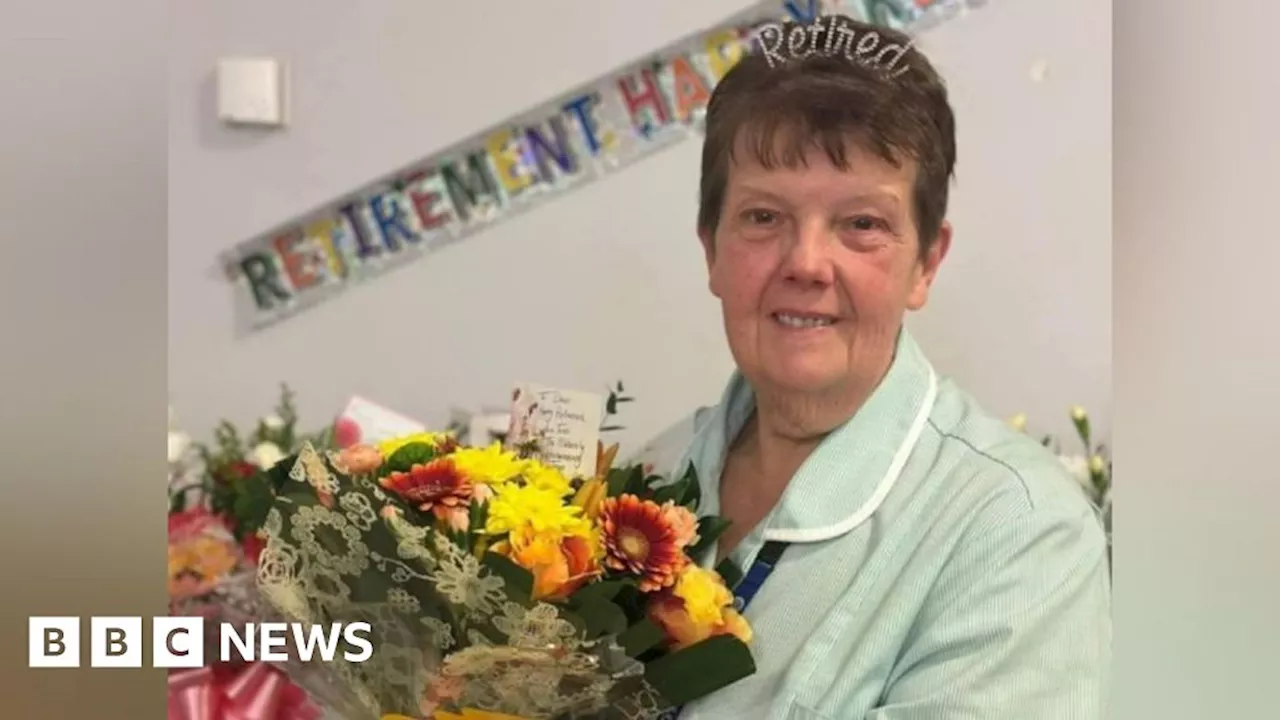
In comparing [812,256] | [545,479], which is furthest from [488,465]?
[812,256]

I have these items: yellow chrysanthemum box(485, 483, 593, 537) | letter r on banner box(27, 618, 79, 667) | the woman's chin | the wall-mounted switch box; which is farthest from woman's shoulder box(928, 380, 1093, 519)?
letter r on banner box(27, 618, 79, 667)

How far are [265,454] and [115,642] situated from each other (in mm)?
246

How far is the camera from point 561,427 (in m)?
1.19

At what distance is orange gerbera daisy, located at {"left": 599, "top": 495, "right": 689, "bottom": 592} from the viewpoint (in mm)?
993

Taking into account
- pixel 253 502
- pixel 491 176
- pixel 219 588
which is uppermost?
pixel 491 176

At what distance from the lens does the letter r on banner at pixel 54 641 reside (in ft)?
3.87

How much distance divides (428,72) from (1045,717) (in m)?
0.90

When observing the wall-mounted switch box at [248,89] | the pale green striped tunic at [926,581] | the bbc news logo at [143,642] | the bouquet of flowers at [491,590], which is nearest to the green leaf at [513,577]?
the bouquet of flowers at [491,590]

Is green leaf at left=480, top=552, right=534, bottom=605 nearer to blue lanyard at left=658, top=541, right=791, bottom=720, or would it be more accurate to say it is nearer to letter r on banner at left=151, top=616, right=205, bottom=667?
blue lanyard at left=658, top=541, right=791, bottom=720

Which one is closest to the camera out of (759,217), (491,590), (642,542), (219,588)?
(491,590)

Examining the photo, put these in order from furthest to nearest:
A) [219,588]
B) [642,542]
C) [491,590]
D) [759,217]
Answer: [219,588] → [759,217] → [642,542] → [491,590]

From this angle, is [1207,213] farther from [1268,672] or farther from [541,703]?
[541,703]

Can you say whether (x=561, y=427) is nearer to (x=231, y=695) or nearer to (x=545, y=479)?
(x=545, y=479)

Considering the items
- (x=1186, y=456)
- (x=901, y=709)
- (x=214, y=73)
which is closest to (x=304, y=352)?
(x=214, y=73)
